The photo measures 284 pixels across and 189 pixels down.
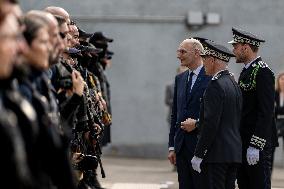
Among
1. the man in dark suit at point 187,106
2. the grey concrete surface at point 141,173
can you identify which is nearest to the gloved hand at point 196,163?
the man in dark suit at point 187,106

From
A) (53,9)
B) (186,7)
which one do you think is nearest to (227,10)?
(186,7)

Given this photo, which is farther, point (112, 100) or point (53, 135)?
point (112, 100)

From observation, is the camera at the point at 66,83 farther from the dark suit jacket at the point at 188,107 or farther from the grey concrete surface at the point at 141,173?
the grey concrete surface at the point at 141,173

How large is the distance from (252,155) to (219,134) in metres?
0.61

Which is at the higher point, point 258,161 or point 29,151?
point 29,151

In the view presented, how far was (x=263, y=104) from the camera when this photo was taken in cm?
923

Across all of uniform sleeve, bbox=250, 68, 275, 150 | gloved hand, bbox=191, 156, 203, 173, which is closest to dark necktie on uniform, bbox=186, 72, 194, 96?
uniform sleeve, bbox=250, 68, 275, 150

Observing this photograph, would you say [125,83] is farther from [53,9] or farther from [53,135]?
[53,135]

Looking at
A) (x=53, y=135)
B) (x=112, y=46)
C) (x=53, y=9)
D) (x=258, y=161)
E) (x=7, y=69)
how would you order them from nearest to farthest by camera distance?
(x=7, y=69) → (x=53, y=135) → (x=53, y=9) → (x=258, y=161) → (x=112, y=46)

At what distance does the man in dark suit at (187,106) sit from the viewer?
9.23 meters

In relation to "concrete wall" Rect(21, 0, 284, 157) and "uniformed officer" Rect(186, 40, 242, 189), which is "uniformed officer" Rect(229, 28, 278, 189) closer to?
"uniformed officer" Rect(186, 40, 242, 189)

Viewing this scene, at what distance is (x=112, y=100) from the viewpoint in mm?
19344

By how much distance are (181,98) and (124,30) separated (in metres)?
9.89

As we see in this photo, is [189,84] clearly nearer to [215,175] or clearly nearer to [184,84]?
[184,84]
